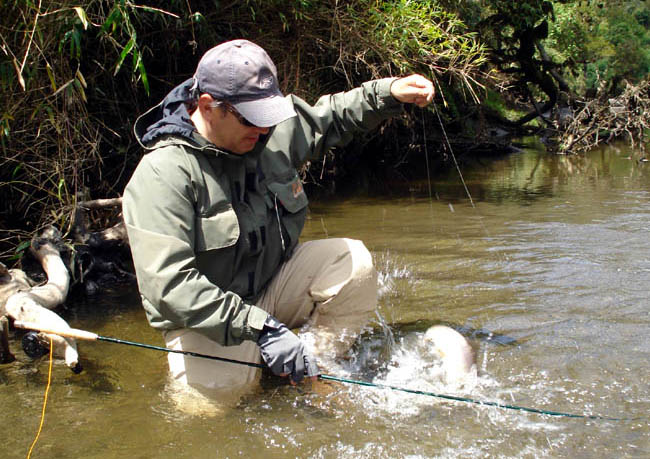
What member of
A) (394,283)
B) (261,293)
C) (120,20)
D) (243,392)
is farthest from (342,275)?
(120,20)

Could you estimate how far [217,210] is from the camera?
9.46 ft

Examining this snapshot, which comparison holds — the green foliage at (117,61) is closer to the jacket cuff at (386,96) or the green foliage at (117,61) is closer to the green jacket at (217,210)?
the green jacket at (217,210)

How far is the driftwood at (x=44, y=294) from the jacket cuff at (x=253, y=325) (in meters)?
1.20

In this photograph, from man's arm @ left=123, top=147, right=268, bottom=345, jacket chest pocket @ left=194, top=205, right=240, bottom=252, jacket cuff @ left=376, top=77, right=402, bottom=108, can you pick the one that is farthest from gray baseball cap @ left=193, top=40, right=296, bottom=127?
jacket cuff @ left=376, top=77, right=402, bottom=108

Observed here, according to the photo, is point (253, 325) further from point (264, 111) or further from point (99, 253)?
point (99, 253)

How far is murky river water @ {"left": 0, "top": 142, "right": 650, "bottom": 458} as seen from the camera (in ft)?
8.90

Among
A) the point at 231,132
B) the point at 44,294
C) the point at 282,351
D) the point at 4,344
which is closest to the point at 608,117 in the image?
the point at 44,294

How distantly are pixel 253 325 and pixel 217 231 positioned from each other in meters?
0.45

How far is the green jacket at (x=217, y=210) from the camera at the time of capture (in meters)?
2.64

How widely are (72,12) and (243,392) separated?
307cm

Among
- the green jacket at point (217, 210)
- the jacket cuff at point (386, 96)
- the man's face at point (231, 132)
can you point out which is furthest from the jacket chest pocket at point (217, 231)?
the jacket cuff at point (386, 96)

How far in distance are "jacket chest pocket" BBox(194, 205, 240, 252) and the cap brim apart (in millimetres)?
452

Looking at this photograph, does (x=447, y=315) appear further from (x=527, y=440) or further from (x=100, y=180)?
(x=100, y=180)

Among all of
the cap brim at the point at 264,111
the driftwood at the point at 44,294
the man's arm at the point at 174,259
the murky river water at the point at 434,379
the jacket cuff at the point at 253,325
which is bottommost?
the murky river water at the point at 434,379
